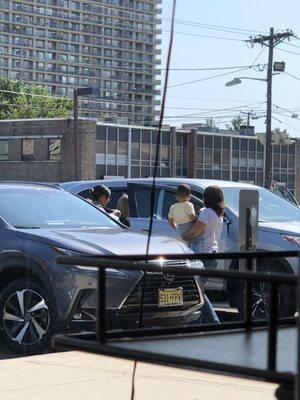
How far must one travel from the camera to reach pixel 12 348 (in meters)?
6.82

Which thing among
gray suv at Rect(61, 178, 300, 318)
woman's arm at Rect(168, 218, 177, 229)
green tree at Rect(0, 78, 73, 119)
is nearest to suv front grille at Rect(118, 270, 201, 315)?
gray suv at Rect(61, 178, 300, 318)

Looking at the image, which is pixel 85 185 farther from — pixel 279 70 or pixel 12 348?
pixel 279 70

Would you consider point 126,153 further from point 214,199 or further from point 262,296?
point 262,296

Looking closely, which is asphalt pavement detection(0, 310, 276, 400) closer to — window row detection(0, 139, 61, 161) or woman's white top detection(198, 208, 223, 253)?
woman's white top detection(198, 208, 223, 253)

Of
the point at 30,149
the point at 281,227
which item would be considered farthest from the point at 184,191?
the point at 30,149

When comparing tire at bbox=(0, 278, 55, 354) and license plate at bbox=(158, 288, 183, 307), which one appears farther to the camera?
license plate at bbox=(158, 288, 183, 307)

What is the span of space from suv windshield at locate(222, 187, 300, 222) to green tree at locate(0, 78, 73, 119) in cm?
9118

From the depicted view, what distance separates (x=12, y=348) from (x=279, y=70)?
14.0 feet

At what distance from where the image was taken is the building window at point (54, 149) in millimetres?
58594

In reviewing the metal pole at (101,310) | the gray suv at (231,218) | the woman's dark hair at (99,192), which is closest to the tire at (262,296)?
the gray suv at (231,218)

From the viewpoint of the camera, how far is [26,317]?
677 cm

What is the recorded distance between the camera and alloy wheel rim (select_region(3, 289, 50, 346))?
6.73 meters

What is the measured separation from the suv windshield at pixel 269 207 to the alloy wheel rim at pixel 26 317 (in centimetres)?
384

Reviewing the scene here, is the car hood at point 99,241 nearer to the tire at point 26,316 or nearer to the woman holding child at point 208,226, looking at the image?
the tire at point 26,316
